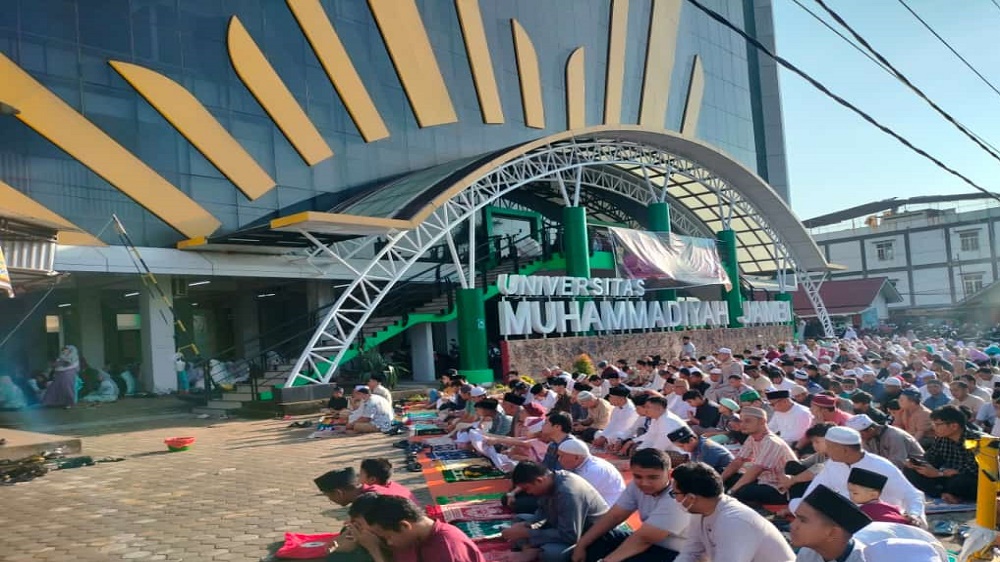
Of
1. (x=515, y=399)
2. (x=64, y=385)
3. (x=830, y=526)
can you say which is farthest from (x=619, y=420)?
(x=64, y=385)

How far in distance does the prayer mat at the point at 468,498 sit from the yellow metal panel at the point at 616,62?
25021mm

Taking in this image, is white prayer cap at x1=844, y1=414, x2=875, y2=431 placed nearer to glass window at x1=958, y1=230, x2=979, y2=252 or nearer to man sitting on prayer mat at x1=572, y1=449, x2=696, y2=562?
man sitting on prayer mat at x1=572, y1=449, x2=696, y2=562

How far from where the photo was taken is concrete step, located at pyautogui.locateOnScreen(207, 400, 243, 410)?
1767 centimetres

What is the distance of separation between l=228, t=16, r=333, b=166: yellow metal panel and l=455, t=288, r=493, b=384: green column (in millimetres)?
5729

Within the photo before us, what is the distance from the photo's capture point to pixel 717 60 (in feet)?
127

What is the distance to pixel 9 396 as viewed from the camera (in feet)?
59.6

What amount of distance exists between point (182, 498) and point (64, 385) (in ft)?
37.5

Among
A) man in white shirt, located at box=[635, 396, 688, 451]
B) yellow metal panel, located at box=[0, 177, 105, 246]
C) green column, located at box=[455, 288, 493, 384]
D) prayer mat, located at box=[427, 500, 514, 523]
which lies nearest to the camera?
prayer mat, located at box=[427, 500, 514, 523]

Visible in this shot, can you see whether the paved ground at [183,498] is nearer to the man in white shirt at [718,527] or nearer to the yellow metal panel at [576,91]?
the man in white shirt at [718,527]

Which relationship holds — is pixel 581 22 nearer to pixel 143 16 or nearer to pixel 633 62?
pixel 633 62

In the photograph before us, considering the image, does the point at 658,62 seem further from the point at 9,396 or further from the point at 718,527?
the point at 718,527

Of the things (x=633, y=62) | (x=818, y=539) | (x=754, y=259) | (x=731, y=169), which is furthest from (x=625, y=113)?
(x=818, y=539)

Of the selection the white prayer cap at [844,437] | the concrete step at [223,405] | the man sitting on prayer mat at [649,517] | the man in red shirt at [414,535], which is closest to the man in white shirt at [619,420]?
the white prayer cap at [844,437]

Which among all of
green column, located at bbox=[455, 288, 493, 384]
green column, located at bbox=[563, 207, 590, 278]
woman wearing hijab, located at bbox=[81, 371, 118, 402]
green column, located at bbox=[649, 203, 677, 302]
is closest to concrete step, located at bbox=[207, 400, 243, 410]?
woman wearing hijab, located at bbox=[81, 371, 118, 402]
